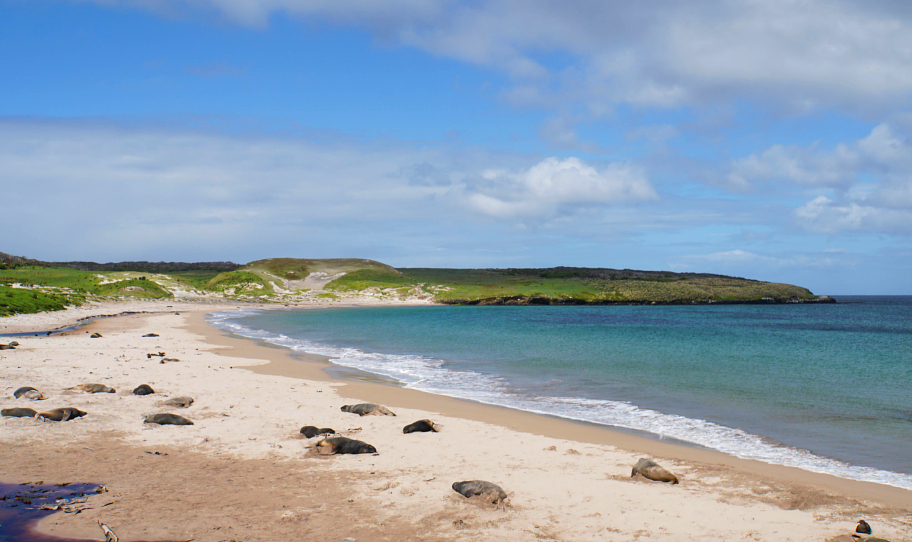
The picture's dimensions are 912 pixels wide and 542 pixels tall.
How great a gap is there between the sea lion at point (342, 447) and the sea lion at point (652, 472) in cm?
496

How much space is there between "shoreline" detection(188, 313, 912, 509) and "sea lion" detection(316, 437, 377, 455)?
4.18 meters

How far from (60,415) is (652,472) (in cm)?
1241

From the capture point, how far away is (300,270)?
5832 inches

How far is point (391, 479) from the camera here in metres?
9.13

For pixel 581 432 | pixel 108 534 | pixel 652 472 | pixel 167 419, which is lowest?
pixel 581 432

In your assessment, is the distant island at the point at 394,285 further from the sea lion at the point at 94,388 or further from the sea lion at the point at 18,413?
the sea lion at the point at 18,413

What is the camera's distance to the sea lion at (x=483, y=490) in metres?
8.11

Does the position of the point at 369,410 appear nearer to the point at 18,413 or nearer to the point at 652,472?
the point at 652,472

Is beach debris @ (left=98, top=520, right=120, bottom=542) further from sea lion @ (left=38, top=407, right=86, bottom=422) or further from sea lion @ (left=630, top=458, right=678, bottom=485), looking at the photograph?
sea lion @ (left=630, top=458, right=678, bottom=485)

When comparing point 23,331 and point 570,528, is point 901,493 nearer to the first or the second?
point 570,528

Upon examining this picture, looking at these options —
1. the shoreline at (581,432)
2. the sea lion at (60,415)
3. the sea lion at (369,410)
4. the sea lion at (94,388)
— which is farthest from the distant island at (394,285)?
the sea lion at (369,410)

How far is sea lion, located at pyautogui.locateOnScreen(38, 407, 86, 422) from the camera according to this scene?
39.0ft

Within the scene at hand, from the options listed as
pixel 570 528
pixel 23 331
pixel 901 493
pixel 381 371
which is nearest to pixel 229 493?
pixel 570 528

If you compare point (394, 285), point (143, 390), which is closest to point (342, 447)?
point (143, 390)
